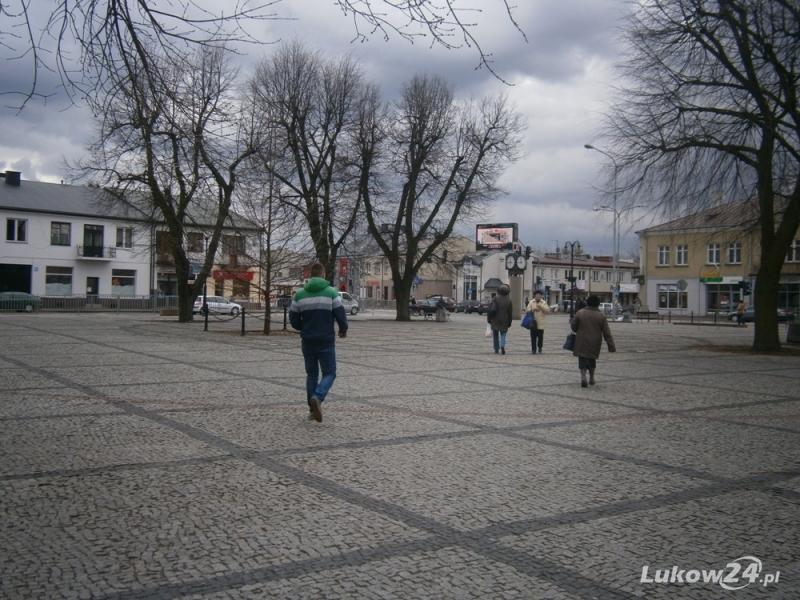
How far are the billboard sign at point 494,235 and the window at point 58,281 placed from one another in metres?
51.3

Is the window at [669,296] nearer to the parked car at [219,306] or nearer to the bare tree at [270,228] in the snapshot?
the parked car at [219,306]

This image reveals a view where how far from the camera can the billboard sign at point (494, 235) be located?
308ft

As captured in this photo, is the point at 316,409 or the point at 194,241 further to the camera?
the point at 194,241

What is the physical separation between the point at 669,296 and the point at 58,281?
5192cm

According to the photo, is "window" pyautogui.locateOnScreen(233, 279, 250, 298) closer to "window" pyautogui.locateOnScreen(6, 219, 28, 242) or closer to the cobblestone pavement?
the cobblestone pavement

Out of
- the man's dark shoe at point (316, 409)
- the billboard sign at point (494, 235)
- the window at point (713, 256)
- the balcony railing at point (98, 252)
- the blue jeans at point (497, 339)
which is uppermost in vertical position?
the billboard sign at point (494, 235)

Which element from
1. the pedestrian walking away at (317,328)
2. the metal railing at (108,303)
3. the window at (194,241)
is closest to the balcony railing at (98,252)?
the metal railing at (108,303)

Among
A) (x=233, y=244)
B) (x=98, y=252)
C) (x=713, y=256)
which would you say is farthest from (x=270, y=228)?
(x=713, y=256)

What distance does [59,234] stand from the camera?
5612cm

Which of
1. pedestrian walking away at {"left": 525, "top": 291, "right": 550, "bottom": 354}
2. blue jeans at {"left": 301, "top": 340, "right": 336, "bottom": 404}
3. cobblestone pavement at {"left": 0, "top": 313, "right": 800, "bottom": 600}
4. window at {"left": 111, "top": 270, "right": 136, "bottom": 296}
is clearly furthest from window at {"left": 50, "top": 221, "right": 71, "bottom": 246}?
blue jeans at {"left": 301, "top": 340, "right": 336, "bottom": 404}

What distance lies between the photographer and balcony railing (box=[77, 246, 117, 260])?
56997 millimetres

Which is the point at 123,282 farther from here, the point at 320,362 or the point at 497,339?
the point at 320,362

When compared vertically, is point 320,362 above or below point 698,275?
below

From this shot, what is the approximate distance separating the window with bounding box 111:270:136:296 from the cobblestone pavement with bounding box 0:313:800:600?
49588 mm
